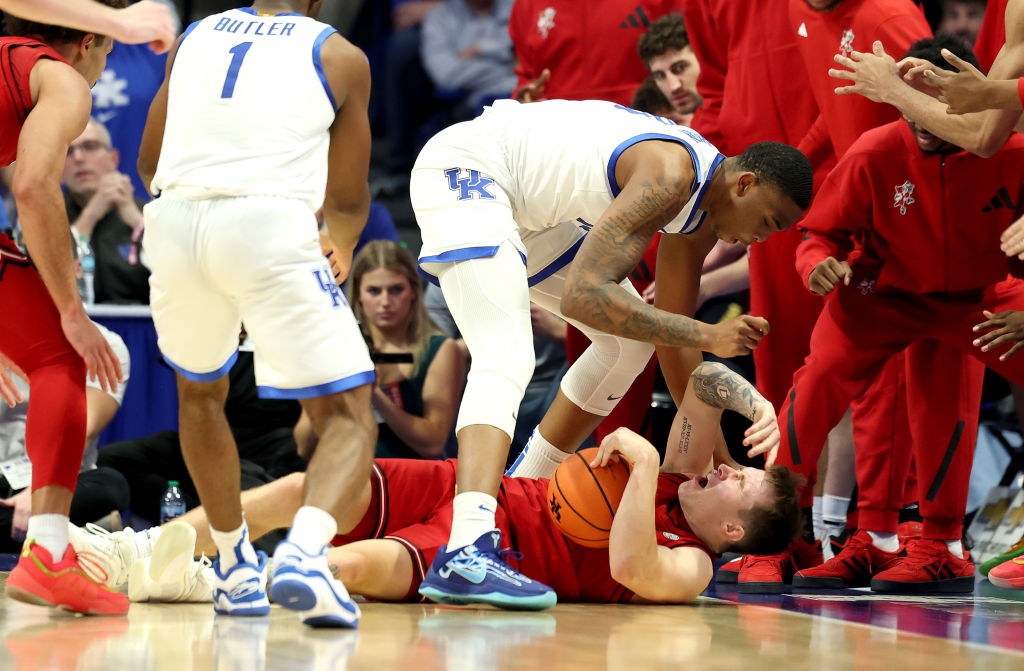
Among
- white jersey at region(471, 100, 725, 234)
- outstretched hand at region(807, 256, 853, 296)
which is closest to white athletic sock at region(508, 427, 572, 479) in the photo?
white jersey at region(471, 100, 725, 234)

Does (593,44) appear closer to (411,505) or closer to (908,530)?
(908,530)

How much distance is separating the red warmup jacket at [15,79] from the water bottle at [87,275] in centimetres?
301

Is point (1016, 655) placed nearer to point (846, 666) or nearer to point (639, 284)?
point (846, 666)

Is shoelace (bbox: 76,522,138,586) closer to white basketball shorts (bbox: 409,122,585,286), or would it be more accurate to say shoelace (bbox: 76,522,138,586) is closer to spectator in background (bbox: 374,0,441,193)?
white basketball shorts (bbox: 409,122,585,286)

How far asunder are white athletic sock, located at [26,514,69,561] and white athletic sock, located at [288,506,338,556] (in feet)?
2.23

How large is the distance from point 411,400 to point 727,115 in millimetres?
2007

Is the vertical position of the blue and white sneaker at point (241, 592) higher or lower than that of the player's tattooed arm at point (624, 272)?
lower

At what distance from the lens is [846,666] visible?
2.40 meters

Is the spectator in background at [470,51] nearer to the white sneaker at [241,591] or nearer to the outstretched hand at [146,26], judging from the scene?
the outstretched hand at [146,26]

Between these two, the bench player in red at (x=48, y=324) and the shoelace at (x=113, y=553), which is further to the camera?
the shoelace at (x=113, y=553)

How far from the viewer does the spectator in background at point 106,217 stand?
6.35m

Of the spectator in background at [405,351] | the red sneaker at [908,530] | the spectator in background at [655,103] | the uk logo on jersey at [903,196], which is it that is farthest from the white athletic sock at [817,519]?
the spectator in background at [655,103]

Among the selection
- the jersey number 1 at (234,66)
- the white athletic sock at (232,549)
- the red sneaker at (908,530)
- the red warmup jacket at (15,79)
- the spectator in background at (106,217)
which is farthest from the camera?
the spectator in background at (106,217)

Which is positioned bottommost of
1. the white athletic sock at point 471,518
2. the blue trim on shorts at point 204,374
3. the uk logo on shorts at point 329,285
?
the white athletic sock at point 471,518
